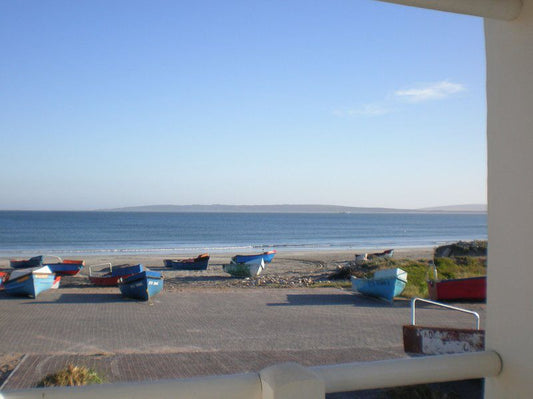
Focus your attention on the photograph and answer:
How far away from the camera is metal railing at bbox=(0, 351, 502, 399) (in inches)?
65.0

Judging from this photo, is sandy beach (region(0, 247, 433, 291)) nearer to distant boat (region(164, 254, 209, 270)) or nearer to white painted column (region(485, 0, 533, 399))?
distant boat (region(164, 254, 209, 270))

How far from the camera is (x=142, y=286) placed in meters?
15.5

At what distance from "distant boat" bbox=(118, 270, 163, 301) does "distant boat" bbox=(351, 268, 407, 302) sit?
579 centimetres

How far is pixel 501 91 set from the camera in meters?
2.33

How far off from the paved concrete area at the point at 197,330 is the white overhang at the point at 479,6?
6.26 m

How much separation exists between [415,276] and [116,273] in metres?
10.8

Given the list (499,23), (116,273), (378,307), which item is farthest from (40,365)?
(116,273)

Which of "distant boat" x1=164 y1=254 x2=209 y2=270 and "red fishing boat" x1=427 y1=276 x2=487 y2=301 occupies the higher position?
"red fishing boat" x1=427 y1=276 x2=487 y2=301

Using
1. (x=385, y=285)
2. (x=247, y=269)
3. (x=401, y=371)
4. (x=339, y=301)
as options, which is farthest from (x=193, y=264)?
(x=401, y=371)

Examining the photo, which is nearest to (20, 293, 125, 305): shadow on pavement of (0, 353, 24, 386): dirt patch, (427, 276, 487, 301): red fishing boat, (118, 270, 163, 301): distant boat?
(118, 270, 163, 301): distant boat

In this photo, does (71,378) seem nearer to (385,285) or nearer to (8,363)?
(8,363)

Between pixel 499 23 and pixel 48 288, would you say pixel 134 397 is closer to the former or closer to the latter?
pixel 499 23

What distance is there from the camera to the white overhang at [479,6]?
204cm

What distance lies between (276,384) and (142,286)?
14370 mm
